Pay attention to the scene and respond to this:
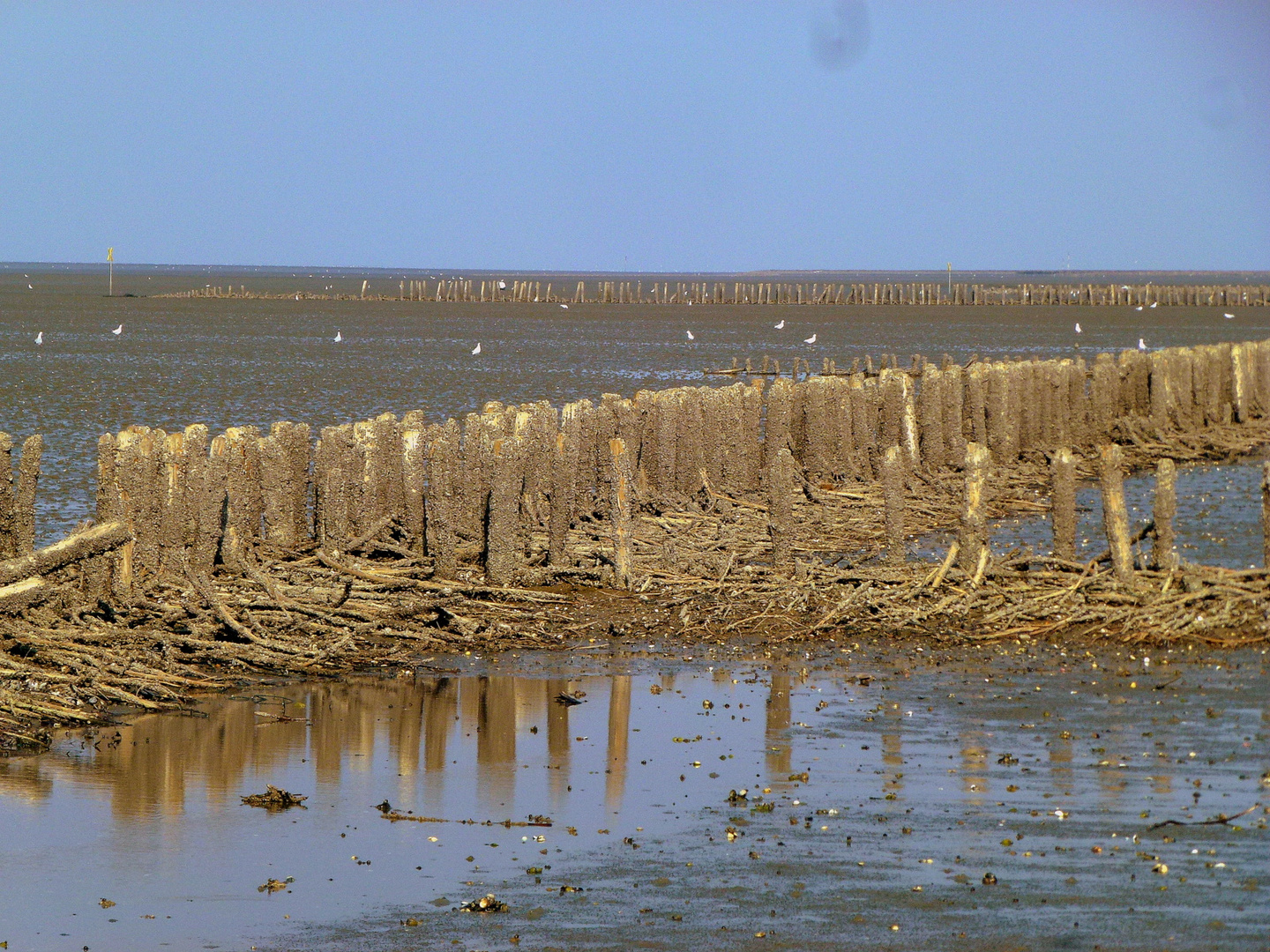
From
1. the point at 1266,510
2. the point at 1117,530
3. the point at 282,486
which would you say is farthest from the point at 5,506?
the point at 1266,510

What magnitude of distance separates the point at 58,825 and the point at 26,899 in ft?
3.29

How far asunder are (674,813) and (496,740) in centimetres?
175

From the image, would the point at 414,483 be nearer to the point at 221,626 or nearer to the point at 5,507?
the point at 221,626

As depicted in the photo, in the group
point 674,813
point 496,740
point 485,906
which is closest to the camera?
point 485,906

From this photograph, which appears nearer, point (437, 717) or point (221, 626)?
point (437, 717)

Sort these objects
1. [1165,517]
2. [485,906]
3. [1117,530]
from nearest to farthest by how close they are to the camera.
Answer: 1. [485,906]
2. [1117,530]
3. [1165,517]

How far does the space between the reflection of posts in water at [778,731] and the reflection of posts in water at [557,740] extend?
3.84 feet

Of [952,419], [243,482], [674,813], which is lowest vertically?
[674,813]

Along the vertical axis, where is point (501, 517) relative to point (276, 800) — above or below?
above

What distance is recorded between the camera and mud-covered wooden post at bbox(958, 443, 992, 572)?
1336 centimetres

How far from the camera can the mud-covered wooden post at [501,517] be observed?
13.7 meters

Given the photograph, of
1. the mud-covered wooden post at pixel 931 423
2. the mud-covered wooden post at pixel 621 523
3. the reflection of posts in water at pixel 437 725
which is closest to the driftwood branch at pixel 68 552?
the reflection of posts in water at pixel 437 725

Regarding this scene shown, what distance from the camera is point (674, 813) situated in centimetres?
838

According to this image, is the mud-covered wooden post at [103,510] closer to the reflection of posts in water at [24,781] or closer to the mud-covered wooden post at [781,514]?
the reflection of posts in water at [24,781]
